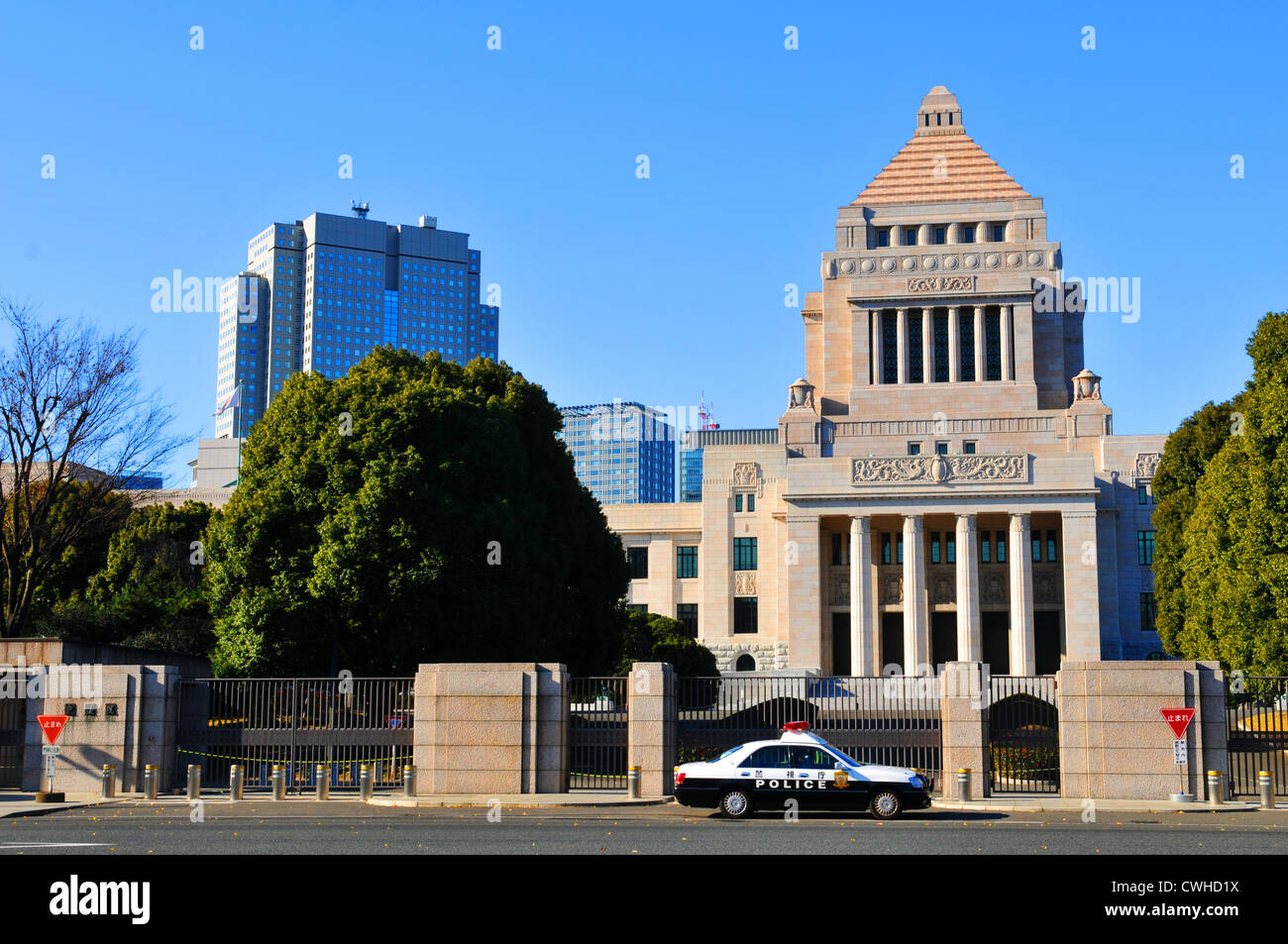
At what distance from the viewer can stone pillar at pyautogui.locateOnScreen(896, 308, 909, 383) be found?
8662 centimetres

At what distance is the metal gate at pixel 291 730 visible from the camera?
104 ft

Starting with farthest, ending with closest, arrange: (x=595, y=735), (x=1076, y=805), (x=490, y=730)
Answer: (x=595, y=735) < (x=490, y=730) < (x=1076, y=805)

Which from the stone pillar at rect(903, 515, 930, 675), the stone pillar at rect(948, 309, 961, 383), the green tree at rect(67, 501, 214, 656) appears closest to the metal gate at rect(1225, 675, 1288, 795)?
the green tree at rect(67, 501, 214, 656)

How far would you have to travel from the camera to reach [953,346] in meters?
85.9

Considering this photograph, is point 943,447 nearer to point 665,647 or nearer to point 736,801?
point 665,647

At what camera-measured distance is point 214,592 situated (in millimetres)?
44156

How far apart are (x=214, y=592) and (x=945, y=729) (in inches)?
1025

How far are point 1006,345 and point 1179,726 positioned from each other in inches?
2372

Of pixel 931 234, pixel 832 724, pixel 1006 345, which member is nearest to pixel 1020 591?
pixel 1006 345

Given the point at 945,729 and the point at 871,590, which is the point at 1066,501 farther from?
the point at 945,729

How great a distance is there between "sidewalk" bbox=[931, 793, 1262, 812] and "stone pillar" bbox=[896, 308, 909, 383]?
196 feet

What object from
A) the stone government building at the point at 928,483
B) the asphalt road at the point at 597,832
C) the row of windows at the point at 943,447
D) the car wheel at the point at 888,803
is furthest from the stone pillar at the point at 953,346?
the car wheel at the point at 888,803

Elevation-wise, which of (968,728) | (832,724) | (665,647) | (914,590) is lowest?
(832,724)

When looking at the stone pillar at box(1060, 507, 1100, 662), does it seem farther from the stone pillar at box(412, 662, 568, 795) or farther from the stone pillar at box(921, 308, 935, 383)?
the stone pillar at box(412, 662, 568, 795)
